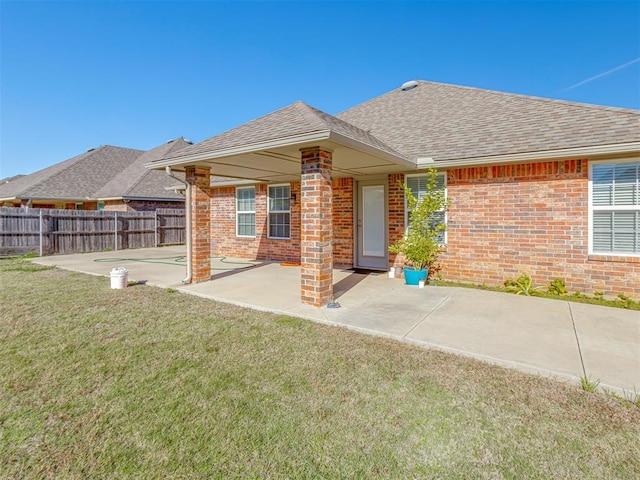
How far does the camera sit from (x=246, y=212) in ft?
38.1

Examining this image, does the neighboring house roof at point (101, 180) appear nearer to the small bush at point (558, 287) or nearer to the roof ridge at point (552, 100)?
the roof ridge at point (552, 100)

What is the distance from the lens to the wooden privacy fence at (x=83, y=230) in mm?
12570

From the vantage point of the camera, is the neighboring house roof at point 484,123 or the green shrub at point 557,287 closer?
the neighboring house roof at point 484,123

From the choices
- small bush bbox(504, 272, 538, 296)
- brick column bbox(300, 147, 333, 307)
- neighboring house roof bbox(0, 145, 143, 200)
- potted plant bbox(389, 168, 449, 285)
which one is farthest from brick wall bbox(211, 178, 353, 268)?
neighboring house roof bbox(0, 145, 143, 200)

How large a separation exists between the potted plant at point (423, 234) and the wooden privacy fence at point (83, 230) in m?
13.7

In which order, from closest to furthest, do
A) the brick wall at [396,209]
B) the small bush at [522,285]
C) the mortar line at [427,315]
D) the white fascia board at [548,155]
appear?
the mortar line at [427,315] → the white fascia board at [548,155] → the small bush at [522,285] → the brick wall at [396,209]

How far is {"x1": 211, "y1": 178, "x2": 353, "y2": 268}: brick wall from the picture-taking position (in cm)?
931

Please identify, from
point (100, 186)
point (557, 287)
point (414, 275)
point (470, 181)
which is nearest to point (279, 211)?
point (414, 275)

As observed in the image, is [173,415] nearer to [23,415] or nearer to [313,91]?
[23,415]

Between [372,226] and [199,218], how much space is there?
457 centimetres

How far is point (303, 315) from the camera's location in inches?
196

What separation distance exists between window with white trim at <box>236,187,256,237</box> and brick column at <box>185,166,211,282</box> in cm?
401

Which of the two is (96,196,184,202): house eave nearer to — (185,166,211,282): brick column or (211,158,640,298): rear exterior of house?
(185,166,211,282): brick column

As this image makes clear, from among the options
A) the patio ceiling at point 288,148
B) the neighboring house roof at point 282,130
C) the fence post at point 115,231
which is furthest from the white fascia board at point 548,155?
the fence post at point 115,231
